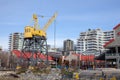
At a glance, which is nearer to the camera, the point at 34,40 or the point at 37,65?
the point at 37,65

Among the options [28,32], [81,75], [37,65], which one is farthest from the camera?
[28,32]

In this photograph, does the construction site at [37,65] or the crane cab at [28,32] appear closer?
the construction site at [37,65]

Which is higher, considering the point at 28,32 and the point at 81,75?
the point at 28,32

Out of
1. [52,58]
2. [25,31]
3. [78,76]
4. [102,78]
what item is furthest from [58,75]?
[52,58]

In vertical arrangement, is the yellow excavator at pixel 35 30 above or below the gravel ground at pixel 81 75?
above

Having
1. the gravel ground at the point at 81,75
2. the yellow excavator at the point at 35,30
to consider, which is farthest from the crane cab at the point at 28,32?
the gravel ground at the point at 81,75

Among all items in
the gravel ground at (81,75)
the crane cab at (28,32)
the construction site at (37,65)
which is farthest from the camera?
the crane cab at (28,32)

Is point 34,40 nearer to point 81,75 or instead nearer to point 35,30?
point 35,30

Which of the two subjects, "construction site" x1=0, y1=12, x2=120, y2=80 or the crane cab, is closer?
"construction site" x1=0, y1=12, x2=120, y2=80

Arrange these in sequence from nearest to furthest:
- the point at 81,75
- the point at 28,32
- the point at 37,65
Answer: the point at 81,75 < the point at 37,65 < the point at 28,32

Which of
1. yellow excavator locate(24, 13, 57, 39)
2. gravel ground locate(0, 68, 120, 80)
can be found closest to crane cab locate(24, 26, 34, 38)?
yellow excavator locate(24, 13, 57, 39)

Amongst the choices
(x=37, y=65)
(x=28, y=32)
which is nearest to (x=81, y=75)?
(x=37, y=65)

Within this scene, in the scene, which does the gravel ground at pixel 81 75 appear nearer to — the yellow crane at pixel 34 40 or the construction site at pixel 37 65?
the construction site at pixel 37 65

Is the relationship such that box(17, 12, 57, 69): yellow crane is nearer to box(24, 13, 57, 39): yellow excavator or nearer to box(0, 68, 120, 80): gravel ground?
box(24, 13, 57, 39): yellow excavator
